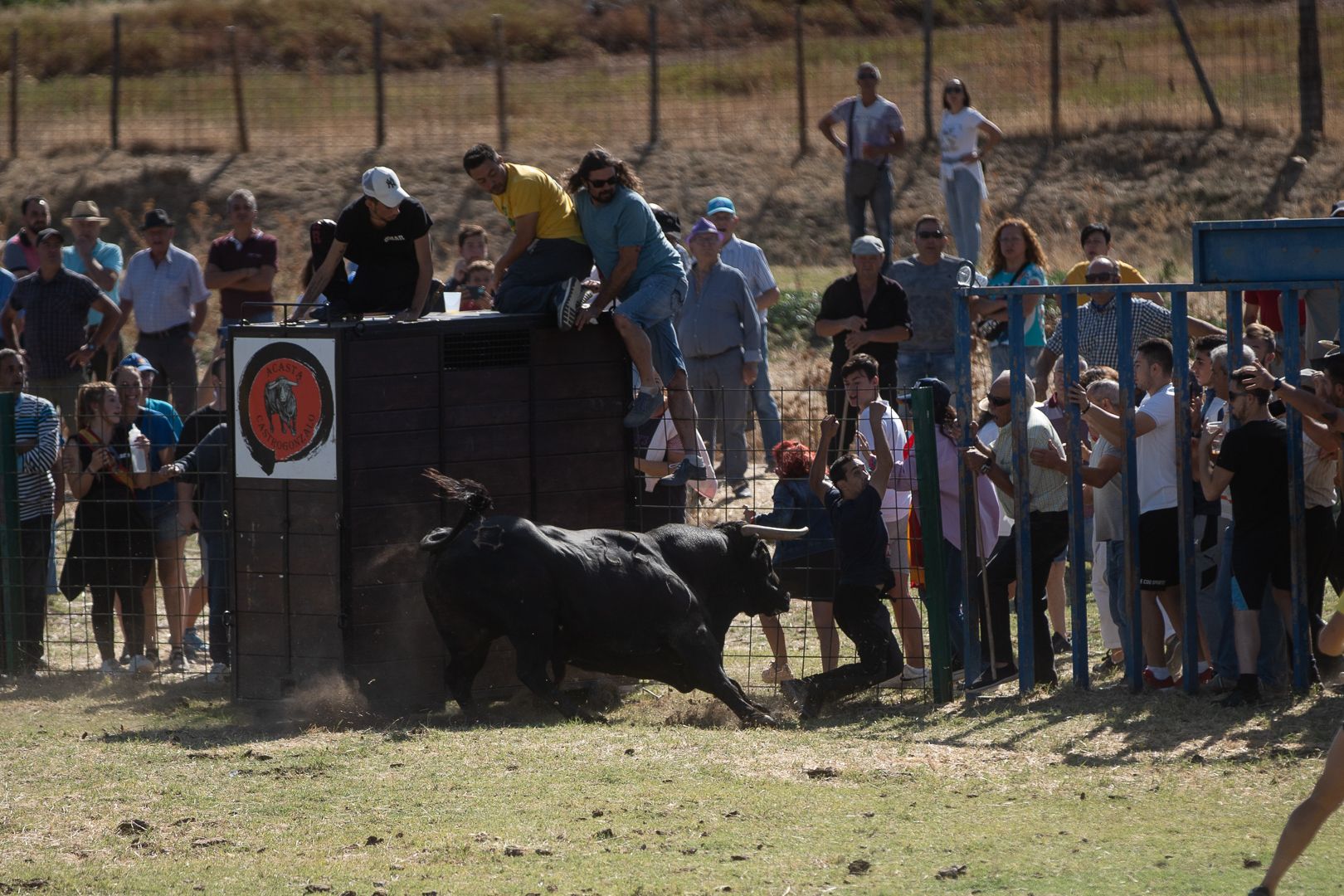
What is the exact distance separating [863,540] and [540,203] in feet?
8.95

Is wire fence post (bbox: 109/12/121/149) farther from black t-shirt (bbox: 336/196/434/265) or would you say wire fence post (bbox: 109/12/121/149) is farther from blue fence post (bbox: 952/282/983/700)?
blue fence post (bbox: 952/282/983/700)

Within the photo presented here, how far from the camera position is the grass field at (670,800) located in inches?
261

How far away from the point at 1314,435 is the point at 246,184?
20724 millimetres

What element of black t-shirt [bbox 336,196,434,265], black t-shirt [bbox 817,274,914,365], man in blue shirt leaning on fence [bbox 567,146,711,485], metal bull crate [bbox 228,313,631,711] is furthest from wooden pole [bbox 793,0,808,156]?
metal bull crate [bbox 228,313,631,711]

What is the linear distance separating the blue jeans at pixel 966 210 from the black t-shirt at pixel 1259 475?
382 inches

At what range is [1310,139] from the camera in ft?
87.2

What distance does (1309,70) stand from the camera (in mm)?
26688

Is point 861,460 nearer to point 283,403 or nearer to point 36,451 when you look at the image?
point 283,403

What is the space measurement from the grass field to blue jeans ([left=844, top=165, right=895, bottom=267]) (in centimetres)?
988

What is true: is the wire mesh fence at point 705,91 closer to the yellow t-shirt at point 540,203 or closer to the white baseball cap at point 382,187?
the yellow t-shirt at point 540,203

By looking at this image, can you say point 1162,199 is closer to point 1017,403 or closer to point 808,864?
point 1017,403

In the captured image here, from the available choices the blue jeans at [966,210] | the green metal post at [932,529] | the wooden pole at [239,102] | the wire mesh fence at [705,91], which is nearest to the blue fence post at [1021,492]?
the green metal post at [932,529]

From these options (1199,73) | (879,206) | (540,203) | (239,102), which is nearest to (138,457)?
(540,203)

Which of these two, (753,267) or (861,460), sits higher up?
(753,267)
